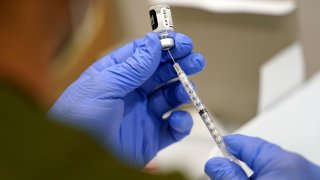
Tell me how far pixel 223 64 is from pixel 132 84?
1.70 feet

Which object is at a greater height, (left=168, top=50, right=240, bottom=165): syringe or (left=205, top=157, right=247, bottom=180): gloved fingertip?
(left=168, top=50, right=240, bottom=165): syringe

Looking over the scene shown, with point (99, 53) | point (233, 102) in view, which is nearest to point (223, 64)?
point (233, 102)

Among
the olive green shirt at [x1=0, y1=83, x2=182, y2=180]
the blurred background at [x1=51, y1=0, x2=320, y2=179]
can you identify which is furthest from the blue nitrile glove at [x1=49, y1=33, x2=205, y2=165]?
the olive green shirt at [x1=0, y1=83, x2=182, y2=180]

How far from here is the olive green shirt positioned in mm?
246

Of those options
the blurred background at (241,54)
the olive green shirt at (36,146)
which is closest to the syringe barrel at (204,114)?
the blurred background at (241,54)

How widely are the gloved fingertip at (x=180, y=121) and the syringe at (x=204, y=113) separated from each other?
0.27ft

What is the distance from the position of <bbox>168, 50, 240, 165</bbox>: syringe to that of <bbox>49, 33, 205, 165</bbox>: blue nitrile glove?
0.03 m

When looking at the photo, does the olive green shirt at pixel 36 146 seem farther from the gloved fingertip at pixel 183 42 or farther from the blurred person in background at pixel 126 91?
the gloved fingertip at pixel 183 42

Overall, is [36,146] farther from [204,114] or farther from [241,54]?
[241,54]

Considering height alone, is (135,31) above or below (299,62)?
above

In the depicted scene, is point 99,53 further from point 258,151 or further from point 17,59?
point 258,151

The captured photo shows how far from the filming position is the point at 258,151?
68cm

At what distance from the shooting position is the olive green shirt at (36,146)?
25cm

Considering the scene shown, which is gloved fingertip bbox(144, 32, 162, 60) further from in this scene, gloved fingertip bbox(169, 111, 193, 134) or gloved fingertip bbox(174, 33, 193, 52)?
gloved fingertip bbox(169, 111, 193, 134)
